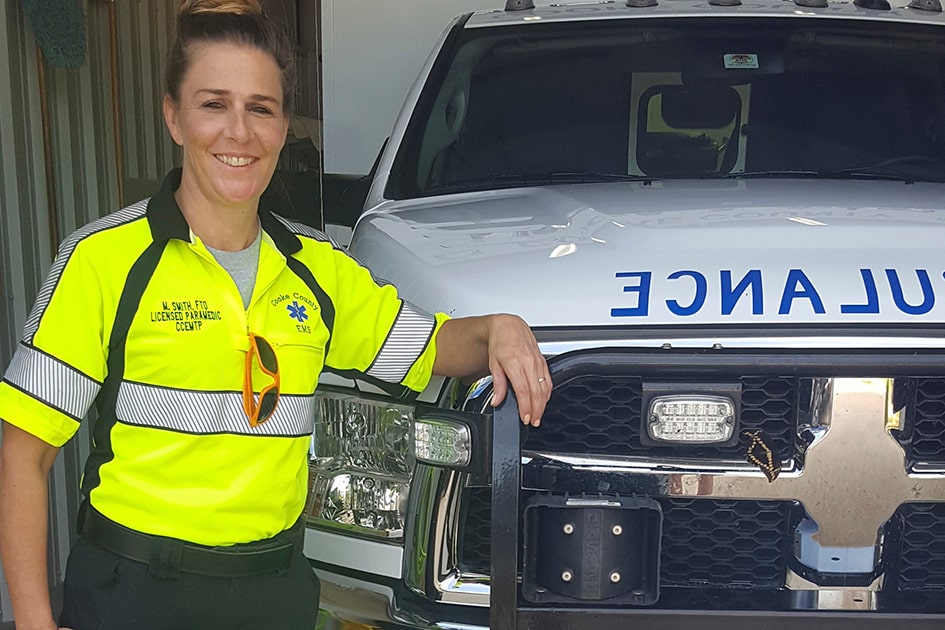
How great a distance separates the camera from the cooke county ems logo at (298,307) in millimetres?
1995

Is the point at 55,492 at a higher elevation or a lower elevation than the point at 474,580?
lower

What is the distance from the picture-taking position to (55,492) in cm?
413

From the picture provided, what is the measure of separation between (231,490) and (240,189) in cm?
52

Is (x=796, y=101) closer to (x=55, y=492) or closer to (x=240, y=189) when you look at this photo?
(x=240, y=189)

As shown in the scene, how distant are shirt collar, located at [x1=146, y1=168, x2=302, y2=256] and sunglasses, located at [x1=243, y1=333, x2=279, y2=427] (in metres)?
0.21

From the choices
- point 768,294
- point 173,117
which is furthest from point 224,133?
point 768,294

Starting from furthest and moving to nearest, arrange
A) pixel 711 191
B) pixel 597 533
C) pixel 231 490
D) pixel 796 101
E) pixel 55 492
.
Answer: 1. pixel 55 492
2. pixel 796 101
3. pixel 711 191
4. pixel 597 533
5. pixel 231 490

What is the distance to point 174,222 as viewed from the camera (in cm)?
187

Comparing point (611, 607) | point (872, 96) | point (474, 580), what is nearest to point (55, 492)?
point (474, 580)

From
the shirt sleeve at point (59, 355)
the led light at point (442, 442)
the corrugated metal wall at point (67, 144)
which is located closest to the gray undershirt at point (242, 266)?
the shirt sleeve at point (59, 355)

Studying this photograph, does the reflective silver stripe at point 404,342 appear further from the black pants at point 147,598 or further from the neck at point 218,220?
the black pants at point 147,598

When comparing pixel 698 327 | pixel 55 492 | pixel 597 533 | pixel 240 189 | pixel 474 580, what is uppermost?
pixel 240 189

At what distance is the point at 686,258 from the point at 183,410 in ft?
3.14

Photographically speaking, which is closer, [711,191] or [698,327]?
[698,327]
